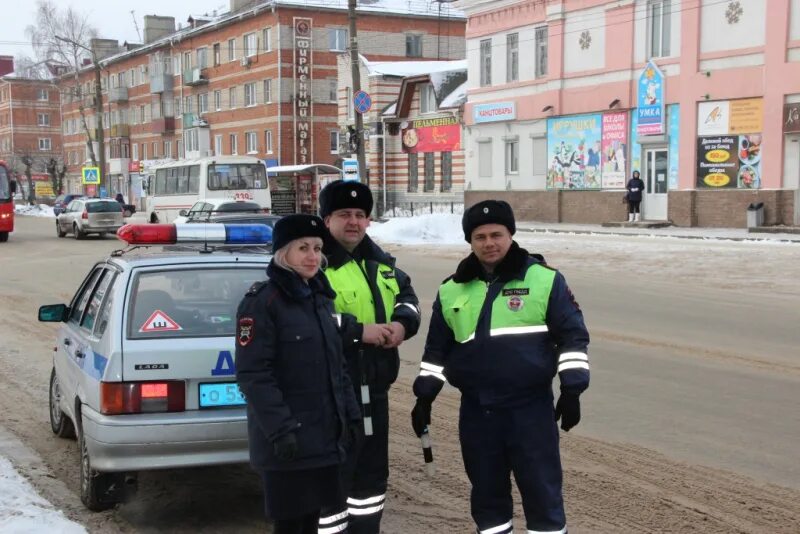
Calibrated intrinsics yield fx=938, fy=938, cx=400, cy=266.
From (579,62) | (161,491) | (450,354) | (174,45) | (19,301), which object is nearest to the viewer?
(450,354)

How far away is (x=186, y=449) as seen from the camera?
495 cm

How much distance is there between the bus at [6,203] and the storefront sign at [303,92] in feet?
90.6

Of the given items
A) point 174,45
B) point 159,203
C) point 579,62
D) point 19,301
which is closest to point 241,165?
point 159,203

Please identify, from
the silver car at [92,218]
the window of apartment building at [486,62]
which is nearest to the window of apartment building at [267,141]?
the window of apartment building at [486,62]

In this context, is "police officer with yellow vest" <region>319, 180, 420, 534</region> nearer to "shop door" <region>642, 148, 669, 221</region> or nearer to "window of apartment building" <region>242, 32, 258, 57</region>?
"shop door" <region>642, 148, 669, 221</region>

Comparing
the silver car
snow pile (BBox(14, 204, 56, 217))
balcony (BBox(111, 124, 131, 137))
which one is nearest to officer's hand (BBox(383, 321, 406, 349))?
the silver car

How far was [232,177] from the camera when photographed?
35.8 m

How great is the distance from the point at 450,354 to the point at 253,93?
57981 millimetres

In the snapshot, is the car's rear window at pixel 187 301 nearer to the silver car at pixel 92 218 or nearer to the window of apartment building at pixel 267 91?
the silver car at pixel 92 218

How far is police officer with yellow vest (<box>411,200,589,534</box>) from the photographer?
3.97 metres

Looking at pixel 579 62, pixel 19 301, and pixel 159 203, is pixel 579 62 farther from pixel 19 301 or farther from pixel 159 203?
pixel 19 301

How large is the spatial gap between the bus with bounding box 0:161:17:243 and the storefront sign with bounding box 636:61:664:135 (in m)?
20.7

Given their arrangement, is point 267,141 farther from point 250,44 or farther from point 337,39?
point 337,39

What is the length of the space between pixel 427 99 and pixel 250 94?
19.2 meters
